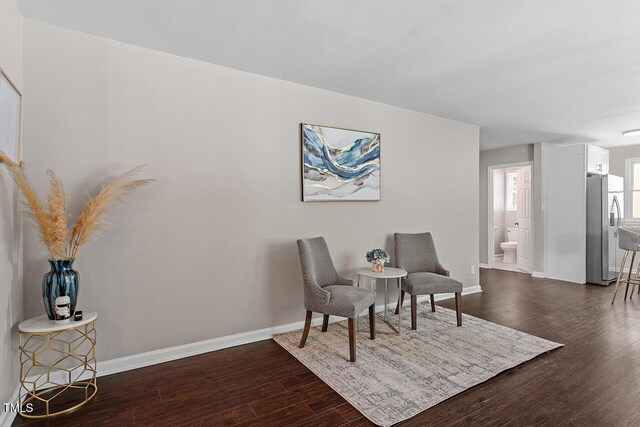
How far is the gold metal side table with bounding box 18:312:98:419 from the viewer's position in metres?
2.08

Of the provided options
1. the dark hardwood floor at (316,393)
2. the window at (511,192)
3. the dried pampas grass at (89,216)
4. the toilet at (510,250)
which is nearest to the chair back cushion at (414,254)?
the dark hardwood floor at (316,393)

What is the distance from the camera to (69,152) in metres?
2.46

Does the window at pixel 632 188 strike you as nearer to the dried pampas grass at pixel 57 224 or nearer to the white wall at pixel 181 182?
the white wall at pixel 181 182

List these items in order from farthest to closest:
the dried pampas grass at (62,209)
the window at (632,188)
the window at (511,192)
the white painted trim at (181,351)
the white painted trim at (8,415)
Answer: the window at (511,192) < the window at (632,188) < the white painted trim at (181,351) < the dried pampas grass at (62,209) < the white painted trim at (8,415)

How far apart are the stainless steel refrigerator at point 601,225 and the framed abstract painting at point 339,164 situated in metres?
4.08

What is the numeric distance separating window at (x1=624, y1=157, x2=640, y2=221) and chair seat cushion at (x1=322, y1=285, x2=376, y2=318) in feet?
22.3

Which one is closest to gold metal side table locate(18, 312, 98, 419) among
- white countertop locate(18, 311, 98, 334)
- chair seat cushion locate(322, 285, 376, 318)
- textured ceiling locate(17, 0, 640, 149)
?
white countertop locate(18, 311, 98, 334)

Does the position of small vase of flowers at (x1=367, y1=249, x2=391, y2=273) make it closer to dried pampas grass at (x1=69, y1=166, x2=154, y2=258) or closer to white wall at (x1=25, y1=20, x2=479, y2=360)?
white wall at (x1=25, y1=20, x2=479, y2=360)

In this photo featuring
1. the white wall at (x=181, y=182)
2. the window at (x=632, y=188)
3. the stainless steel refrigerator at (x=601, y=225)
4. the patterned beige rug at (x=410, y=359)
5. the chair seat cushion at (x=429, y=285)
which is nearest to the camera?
the patterned beige rug at (x=410, y=359)

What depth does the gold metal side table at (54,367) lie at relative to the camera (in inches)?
82.0

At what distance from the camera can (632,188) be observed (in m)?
6.68

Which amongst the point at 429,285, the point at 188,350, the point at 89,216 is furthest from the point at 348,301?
the point at 89,216

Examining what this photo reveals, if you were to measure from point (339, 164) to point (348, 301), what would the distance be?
5.19ft

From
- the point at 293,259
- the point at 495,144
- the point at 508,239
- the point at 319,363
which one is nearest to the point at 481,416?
the point at 319,363
